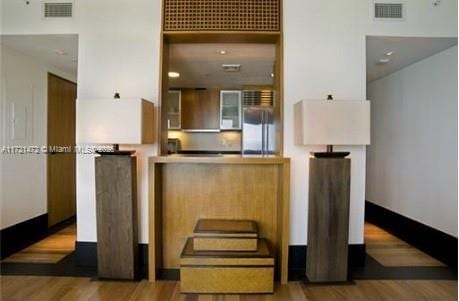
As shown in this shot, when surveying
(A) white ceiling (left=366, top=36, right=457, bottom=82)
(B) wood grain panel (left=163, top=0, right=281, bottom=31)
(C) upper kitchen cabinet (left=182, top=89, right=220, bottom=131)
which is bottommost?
(C) upper kitchen cabinet (left=182, top=89, right=220, bottom=131)

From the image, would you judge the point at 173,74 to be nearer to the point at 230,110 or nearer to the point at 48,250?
the point at 230,110

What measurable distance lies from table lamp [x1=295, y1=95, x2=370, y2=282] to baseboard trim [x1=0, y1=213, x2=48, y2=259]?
3.21 m

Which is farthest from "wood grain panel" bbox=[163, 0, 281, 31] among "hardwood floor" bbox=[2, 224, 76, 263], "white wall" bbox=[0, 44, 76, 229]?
"hardwood floor" bbox=[2, 224, 76, 263]

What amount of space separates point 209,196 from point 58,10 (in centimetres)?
237

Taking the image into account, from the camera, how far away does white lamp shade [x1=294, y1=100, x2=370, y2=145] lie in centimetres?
261

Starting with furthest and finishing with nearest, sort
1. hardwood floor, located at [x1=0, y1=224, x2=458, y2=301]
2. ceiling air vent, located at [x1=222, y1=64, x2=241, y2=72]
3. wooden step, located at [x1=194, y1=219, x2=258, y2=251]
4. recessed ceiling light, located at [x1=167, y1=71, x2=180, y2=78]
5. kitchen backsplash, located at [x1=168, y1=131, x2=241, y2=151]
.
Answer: kitchen backsplash, located at [x1=168, y1=131, x2=241, y2=151], recessed ceiling light, located at [x1=167, y1=71, x2=180, y2=78], ceiling air vent, located at [x1=222, y1=64, x2=241, y2=72], wooden step, located at [x1=194, y1=219, x2=258, y2=251], hardwood floor, located at [x1=0, y1=224, x2=458, y2=301]

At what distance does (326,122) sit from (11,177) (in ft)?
11.5

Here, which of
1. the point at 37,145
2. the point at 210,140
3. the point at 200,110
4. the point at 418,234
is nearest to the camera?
the point at 418,234

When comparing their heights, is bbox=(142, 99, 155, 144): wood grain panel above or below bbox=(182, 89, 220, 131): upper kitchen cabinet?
below

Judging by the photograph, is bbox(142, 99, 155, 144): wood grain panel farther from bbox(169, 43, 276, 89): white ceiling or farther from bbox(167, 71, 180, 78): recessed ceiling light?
bbox(167, 71, 180, 78): recessed ceiling light

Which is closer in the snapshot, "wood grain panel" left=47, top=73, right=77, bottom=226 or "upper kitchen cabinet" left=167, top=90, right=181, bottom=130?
"wood grain panel" left=47, top=73, right=77, bottom=226

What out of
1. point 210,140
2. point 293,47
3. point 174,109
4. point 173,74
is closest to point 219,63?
point 173,74

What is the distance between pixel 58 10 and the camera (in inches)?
121

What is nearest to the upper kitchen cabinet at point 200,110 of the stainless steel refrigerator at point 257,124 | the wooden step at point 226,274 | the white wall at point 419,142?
the stainless steel refrigerator at point 257,124
